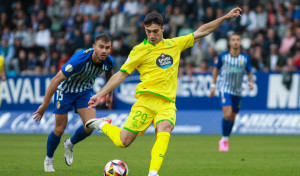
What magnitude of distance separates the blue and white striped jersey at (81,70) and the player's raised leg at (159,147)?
183 centimetres

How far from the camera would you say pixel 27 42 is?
23.1 meters

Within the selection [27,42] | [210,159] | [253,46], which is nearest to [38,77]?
[27,42]

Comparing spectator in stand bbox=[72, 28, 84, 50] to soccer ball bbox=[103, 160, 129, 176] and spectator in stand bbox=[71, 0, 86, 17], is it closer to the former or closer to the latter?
spectator in stand bbox=[71, 0, 86, 17]

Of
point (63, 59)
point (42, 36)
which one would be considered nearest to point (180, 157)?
point (63, 59)

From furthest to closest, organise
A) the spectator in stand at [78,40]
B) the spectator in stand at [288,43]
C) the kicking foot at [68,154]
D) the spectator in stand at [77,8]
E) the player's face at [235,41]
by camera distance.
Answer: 1. the spectator in stand at [77,8]
2. the spectator in stand at [78,40]
3. the spectator in stand at [288,43]
4. the player's face at [235,41]
5. the kicking foot at [68,154]

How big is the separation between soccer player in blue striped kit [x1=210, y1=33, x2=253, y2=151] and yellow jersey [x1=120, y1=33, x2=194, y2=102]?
5143mm

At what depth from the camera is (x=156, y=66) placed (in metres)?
7.65

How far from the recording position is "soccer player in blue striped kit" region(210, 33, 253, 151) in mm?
12641

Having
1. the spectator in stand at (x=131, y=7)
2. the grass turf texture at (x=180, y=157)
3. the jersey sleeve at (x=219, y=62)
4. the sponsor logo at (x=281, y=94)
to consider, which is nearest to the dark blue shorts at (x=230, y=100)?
the jersey sleeve at (x=219, y=62)

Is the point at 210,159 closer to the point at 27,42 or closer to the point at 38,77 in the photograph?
the point at 38,77

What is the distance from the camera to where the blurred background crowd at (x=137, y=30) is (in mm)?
19422

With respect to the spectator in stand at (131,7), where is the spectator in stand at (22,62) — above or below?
below

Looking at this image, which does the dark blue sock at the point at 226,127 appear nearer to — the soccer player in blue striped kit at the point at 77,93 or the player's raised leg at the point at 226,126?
the player's raised leg at the point at 226,126

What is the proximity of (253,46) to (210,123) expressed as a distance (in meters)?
3.49
